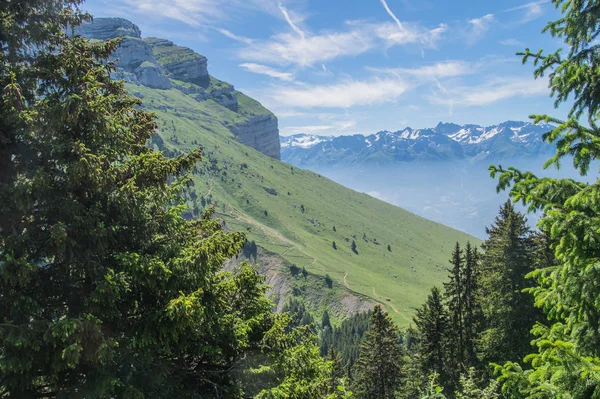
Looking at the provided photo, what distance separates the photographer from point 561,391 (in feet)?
20.7

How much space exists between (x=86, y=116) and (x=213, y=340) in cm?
737

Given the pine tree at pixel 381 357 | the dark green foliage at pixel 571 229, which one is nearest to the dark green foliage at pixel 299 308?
the pine tree at pixel 381 357

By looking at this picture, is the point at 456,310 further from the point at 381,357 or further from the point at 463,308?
the point at 381,357

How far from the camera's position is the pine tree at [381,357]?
104 ft

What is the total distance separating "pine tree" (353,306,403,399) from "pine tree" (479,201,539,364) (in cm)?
770

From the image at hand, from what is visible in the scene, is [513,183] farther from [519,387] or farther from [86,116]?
[86,116]

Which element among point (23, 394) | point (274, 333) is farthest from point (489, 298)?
point (23, 394)

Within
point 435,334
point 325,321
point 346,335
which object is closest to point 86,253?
point 435,334

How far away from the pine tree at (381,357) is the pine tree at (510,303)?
25.3 feet

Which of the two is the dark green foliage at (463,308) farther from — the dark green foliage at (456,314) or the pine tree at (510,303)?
the pine tree at (510,303)

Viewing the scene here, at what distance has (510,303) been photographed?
78.3 feet

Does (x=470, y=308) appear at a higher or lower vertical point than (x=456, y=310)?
higher

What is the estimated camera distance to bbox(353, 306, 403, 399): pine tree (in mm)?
31625

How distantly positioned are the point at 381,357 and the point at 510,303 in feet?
39.6
